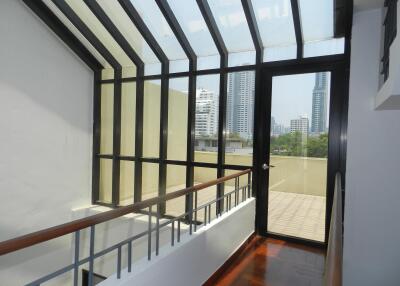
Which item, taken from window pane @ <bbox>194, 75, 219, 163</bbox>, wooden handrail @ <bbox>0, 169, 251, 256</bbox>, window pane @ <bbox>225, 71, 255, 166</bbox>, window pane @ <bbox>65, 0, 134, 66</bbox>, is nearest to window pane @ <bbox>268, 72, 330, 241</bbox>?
window pane @ <bbox>225, 71, 255, 166</bbox>

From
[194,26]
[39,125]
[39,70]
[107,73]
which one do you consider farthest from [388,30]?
[39,125]

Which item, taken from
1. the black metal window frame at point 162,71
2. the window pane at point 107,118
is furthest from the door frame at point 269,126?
the window pane at point 107,118

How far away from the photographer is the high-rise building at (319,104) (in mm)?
3549

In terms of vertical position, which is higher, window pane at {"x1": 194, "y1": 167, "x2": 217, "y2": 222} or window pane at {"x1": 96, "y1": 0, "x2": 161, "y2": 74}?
window pane at {"x1": 96, "y1": 0, "x2": 161, "y2": 74}

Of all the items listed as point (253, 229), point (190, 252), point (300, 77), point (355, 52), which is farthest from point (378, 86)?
point (190, 252)

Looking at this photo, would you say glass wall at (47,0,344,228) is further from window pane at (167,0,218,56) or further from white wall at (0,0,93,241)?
white wall at (0,0,93,241)

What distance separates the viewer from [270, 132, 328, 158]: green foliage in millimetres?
3592

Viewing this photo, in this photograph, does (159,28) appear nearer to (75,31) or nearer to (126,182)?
(75,31)

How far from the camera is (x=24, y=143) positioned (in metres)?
4.38

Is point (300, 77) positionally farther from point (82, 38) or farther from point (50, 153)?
point (50, 153)

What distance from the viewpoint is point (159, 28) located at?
409cm

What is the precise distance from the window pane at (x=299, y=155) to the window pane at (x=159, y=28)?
1.57m

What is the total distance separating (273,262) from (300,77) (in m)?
2.28

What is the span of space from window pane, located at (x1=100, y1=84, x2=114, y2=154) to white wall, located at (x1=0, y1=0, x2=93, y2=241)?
23cm
